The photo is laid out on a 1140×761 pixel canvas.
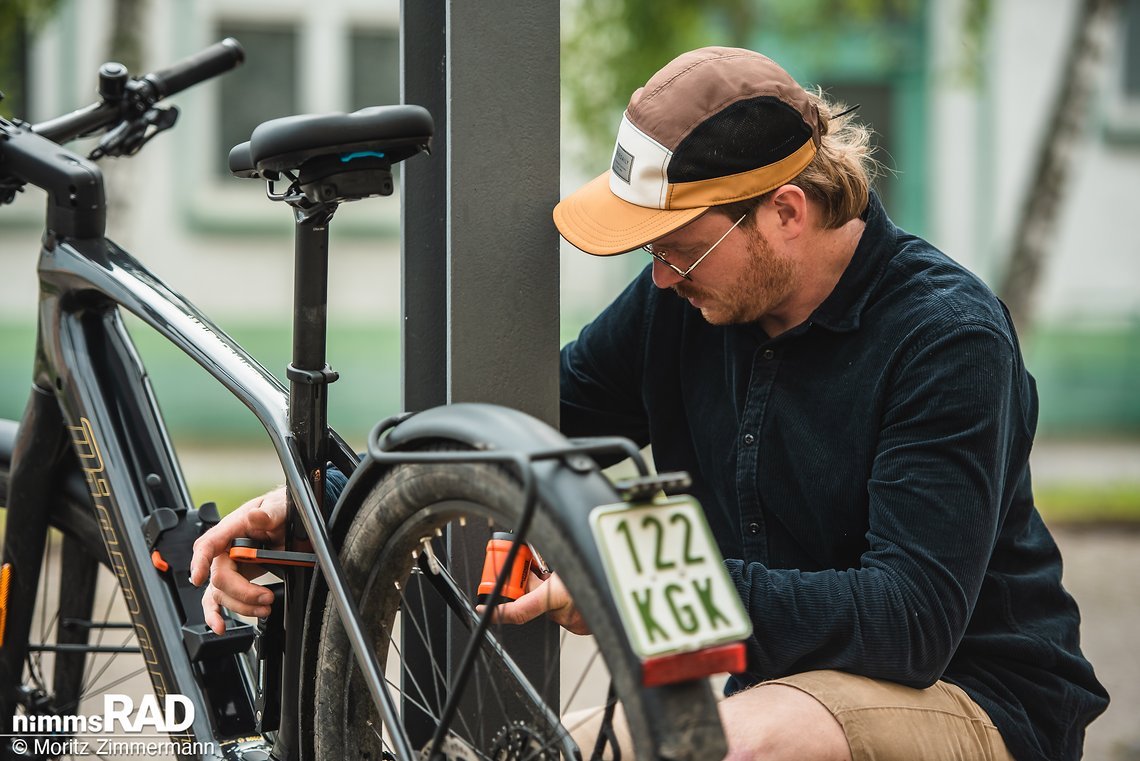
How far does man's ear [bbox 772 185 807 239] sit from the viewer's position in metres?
2.21

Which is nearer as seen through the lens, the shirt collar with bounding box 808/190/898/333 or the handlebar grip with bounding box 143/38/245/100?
the shirt collar with bounding box 808/190/898/333

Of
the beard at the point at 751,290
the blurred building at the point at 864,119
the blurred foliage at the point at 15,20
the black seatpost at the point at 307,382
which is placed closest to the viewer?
the black seatpost at the point at 307,382

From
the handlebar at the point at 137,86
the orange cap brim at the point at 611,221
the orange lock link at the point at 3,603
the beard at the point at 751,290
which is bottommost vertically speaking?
the orange lock link at the point at 3,603

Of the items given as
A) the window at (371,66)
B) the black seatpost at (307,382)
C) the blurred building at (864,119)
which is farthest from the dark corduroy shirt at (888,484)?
the window at (371,66)

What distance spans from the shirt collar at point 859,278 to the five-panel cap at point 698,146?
18 cm

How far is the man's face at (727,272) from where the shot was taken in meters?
2.21

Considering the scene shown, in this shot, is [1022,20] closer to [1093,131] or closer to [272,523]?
[1093,131]

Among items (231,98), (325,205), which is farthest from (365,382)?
(325,205)

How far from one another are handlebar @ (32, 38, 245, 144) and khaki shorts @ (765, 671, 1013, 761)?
5.62ft

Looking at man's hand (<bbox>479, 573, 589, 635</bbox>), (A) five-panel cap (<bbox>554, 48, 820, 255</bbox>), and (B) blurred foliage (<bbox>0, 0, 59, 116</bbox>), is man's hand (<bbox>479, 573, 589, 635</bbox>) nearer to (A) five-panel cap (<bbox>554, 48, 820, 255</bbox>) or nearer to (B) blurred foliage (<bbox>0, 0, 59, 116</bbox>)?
(A) five-panel cap (<bbox>554, 48, 820, 255</bbox>)

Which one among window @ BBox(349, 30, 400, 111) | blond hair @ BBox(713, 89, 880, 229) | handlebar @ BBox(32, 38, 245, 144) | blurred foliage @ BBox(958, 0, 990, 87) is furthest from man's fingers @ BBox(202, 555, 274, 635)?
window @ BBox(349, 30, 400, 111)

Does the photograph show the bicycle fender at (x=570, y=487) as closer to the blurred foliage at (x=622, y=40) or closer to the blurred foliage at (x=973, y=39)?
the blurred foliage at (x=622, y=40)

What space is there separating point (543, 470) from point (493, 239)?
0.72 m

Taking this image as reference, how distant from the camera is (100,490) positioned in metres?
2.31
